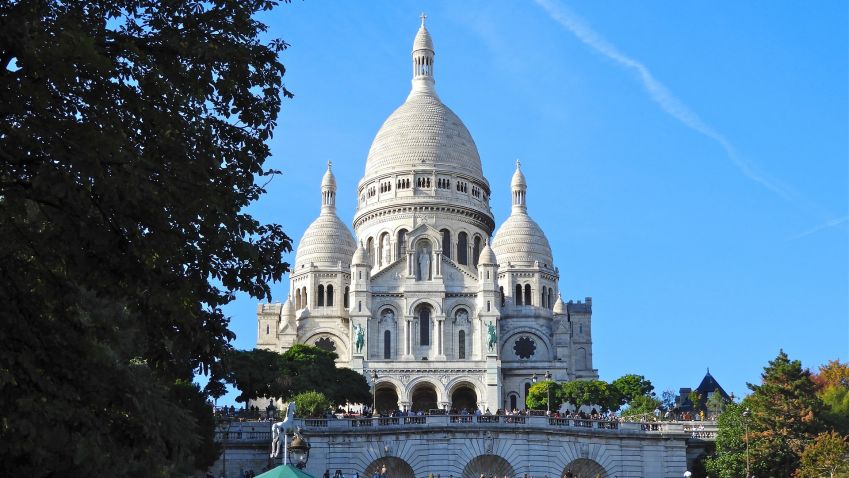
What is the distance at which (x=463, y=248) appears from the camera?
4493 inches

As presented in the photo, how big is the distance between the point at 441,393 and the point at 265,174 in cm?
7841

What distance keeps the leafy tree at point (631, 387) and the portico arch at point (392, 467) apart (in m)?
39.7

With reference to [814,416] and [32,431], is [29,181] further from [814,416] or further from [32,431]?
[814,416]

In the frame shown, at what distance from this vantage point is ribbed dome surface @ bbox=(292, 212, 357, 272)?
112 m

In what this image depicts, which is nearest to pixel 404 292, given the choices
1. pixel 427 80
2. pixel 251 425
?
pixel 427 80

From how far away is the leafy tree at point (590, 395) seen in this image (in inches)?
3666

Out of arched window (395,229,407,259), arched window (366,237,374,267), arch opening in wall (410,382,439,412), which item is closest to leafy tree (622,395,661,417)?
arch opening in wall (410,382,439,412)

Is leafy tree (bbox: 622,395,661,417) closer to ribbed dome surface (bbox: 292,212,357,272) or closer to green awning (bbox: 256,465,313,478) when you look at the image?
ribbed dome surface (bbox: 292,212,357,272)

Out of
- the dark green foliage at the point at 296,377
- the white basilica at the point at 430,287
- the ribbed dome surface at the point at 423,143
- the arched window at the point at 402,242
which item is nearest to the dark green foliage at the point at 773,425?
the dark green foliage at the point at 296,377

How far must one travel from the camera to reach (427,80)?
415 feet

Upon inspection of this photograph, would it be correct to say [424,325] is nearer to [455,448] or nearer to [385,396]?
[385,396]

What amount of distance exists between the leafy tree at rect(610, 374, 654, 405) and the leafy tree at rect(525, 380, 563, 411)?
4.73m

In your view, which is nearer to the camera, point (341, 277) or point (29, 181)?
point (29, 181)

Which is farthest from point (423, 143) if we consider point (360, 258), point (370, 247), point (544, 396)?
point (544, 396)
